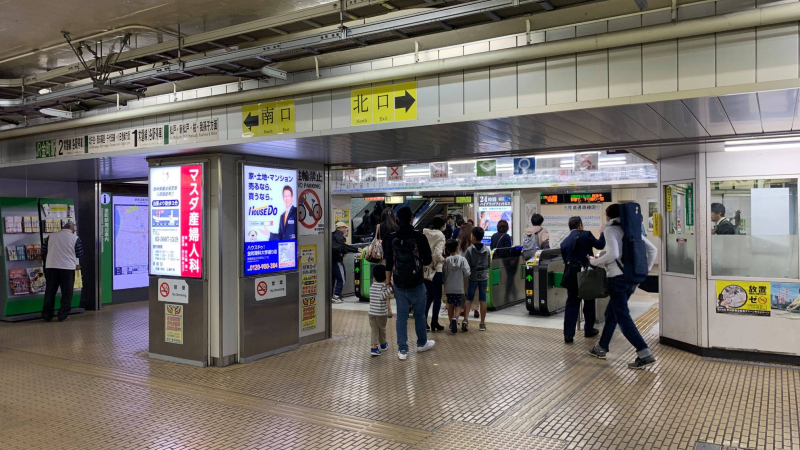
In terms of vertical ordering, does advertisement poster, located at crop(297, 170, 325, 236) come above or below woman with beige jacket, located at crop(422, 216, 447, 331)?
above

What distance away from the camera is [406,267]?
22.1ft

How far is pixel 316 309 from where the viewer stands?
26.2ft

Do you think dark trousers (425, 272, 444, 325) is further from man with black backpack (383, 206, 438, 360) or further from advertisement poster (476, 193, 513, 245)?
advertisement poster (476, 193, 513, 245)

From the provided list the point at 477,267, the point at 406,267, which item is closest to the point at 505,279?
the point at 477,267

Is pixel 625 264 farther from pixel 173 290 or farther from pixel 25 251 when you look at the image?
pixel 25 251

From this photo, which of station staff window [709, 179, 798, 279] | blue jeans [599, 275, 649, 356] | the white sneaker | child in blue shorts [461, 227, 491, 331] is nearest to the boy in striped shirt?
the white sneaker

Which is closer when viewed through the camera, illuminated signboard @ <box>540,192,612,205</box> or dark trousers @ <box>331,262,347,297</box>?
dark trousers @ <box>331,262,347,297</box>

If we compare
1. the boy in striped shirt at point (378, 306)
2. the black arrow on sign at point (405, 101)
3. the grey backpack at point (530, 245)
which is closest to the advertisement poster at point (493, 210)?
the grey backpack at point (530, 245)

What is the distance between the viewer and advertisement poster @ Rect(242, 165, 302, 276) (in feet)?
22.7

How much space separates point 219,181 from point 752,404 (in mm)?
5858

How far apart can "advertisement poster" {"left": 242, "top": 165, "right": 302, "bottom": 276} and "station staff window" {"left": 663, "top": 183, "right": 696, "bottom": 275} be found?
4.85m

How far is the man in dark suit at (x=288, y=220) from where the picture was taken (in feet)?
24.2

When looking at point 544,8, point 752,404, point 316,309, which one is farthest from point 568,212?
point 544,8

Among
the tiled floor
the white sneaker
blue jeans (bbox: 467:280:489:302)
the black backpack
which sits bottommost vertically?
the tiled floor
